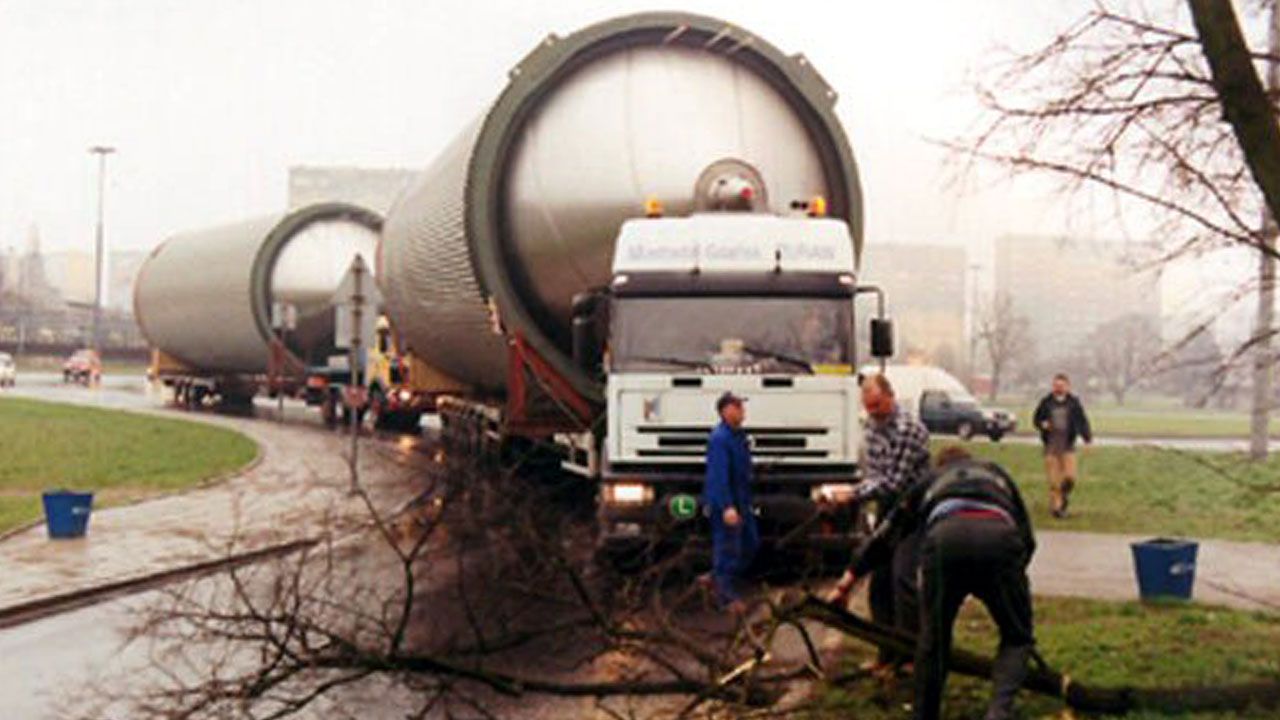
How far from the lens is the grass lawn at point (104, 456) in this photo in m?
21.1

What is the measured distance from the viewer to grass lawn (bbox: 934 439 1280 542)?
56.6ft

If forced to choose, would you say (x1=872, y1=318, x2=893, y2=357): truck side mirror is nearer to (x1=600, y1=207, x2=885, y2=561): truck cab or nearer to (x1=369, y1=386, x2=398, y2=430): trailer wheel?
(x1=600, y1=207, x2=885, y2=561): truck cab

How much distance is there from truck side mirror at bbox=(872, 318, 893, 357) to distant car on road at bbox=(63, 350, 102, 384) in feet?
195

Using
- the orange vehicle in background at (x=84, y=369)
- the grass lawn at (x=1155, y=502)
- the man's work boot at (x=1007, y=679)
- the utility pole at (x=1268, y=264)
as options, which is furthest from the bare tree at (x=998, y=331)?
the man's work boot at (x=1007, y=679)

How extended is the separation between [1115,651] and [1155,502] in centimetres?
1272

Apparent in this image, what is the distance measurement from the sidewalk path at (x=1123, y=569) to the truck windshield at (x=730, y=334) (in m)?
2.72

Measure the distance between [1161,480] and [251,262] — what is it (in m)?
21.1

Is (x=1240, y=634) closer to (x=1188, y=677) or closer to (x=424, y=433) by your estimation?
(x=1188, y=677)

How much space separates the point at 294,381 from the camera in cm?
3650

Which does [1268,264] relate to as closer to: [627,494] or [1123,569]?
[627,494]

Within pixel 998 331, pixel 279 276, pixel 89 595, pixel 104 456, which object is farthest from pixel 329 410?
pixel 998 331

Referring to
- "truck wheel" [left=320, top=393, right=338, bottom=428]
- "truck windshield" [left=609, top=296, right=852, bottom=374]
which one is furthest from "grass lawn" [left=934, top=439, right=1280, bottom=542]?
"truck wheel" [left=320, top=393, right=338, bottom=428]

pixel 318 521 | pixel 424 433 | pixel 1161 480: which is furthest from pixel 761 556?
pixel 424 433

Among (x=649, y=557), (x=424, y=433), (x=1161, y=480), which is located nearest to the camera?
(x=649, y=557)
